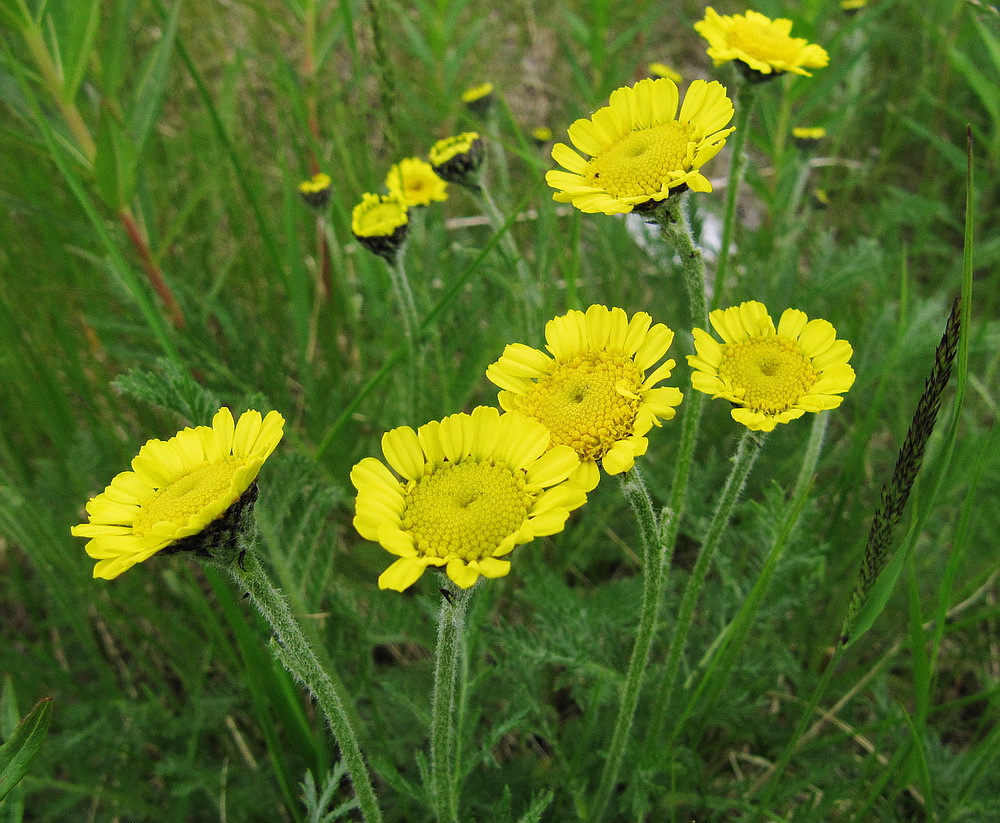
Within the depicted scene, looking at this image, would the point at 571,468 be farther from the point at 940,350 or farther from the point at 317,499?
the point at 317,499

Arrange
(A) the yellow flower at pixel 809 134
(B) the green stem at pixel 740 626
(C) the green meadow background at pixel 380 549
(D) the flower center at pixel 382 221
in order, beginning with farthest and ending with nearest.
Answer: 1. (A) the yellow flower at pixel 809 134
2. (D) the flower center at pixel 382 221
3. (C) the green meadow background at pixel 380 549
4. (B) the green stem at pixel 740 626

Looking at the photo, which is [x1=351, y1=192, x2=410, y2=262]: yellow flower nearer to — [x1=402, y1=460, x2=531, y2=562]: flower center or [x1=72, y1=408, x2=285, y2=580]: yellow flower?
[x1=72, y1=408, x2=285, y2=580]: yellow flower

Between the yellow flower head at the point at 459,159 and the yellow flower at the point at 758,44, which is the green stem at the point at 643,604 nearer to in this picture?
the yellow flower at the point at 758,44

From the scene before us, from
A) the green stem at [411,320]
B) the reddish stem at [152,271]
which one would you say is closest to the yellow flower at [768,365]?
the green stem at [411,320]

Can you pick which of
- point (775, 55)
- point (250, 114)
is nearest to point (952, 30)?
point (775, 55)

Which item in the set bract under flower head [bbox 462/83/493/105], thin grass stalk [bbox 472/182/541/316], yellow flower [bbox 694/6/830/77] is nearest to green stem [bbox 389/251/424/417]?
thin grass stalk [bbox 472/182/541/316]
